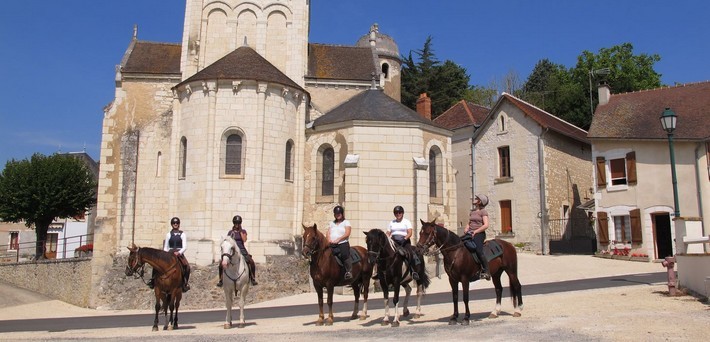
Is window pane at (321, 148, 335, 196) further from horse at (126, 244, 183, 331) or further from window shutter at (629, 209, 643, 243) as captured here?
window shutter at (629, 209, 643, 243)

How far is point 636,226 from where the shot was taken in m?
26.0

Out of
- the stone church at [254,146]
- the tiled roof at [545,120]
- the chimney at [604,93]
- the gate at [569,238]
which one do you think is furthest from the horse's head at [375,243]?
the chimney at [604,93]

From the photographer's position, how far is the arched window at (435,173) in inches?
943

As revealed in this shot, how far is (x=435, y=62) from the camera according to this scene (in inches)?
2078

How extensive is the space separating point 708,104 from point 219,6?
72.3 feet

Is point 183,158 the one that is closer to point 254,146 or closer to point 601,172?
point 254,146

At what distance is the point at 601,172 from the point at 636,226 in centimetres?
302

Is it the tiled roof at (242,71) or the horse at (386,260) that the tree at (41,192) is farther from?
the horse at (386,260)

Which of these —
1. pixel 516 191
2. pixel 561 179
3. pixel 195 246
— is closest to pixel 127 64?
pixel 195 246

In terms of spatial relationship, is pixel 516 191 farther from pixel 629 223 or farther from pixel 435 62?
pixel 435 62

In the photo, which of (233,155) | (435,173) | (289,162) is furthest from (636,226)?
(233,155)

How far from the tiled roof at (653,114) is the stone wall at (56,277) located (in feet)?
76.9

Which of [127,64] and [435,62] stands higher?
[435,62]

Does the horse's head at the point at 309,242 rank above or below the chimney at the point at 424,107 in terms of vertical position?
below
